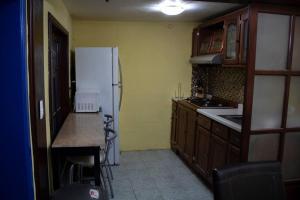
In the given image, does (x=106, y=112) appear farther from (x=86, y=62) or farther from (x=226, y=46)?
(x=226, y=46)

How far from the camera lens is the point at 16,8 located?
1.49 meters

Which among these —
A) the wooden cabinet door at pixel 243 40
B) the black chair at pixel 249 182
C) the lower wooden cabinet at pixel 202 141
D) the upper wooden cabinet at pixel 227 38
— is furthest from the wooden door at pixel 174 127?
the black chair at pixel 249 182

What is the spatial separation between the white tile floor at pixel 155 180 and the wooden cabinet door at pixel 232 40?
5.39 feet

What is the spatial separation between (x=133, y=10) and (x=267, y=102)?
2174mm

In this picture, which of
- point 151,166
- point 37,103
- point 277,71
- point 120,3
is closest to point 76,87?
point 120,3

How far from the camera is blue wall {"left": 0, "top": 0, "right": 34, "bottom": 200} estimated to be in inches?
59.2

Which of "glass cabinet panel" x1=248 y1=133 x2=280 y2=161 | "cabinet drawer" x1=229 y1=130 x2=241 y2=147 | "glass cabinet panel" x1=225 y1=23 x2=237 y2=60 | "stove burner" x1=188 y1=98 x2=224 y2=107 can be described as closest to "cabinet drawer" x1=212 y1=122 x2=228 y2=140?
"cabinet drawer" x1=229 y1=130 x2=241 y2=147

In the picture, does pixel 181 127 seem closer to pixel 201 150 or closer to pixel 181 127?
pixel 181 127

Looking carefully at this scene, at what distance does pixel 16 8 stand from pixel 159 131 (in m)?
3.57

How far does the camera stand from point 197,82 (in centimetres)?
471

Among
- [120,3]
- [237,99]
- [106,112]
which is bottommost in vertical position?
[106,112]

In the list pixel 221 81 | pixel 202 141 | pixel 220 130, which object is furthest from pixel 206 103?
pixel 220 130

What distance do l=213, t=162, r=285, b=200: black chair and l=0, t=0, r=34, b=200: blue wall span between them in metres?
1.14

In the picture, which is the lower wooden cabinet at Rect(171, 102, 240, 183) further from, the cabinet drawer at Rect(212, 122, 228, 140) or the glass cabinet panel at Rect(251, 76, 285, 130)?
the glass cabinet panel at Rect(251, 76, 285, 130)
